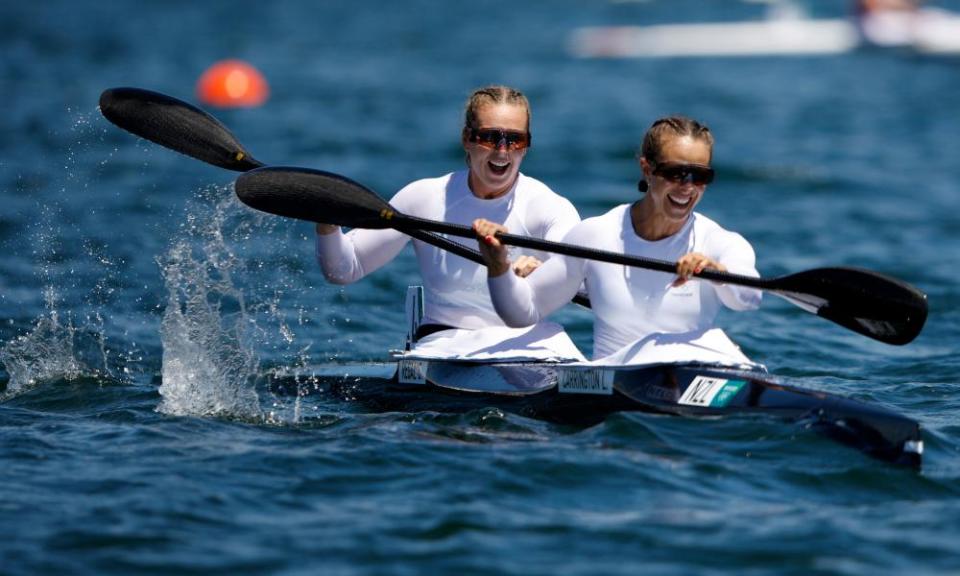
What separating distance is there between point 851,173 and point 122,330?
9.88 m

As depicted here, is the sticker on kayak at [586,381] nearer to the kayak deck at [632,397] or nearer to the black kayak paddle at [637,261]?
the kayak deck at [632,397]

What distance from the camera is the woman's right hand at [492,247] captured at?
19.9 ft

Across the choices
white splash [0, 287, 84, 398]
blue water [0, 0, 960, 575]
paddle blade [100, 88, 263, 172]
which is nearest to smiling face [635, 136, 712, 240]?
blue water [0, 0, 960, 575]

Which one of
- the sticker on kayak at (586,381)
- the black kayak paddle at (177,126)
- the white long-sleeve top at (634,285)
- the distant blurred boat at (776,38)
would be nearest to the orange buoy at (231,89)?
the distant blurred boat at (776,38)

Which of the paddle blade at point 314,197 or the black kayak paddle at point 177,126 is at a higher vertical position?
the black kayak paddle at point 177,126

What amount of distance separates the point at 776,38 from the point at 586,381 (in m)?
25.3

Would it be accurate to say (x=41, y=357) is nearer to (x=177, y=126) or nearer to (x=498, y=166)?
(x=177, y=126)

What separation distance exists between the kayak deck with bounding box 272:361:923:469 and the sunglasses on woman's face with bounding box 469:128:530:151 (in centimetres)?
98

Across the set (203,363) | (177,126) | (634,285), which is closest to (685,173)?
(634,285)

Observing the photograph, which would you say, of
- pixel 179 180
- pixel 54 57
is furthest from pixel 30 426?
pixel 54 57

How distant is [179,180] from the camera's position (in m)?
14.1

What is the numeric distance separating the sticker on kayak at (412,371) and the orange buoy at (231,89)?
1524 cm

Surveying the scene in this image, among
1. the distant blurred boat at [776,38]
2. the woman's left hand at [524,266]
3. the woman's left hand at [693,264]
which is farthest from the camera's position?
the distant blurred boat at [776,38]

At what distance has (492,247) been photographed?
6.08 metres
